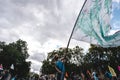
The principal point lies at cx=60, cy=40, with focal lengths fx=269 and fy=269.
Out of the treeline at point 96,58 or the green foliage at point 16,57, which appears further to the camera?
the green foliage at point 16,57

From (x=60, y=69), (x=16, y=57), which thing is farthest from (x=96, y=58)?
(x=60, y=69)

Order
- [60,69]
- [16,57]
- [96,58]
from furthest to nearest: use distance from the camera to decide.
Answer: [16,57] < [96,58] < [60,69]

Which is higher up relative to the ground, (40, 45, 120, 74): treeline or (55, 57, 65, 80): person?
(40, 45, 120, 74): treeline

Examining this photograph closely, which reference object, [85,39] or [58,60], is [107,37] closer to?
[85,39]

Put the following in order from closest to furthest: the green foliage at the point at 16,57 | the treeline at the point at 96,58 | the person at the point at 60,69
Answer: the person at the point at 60,69
the treeline at the point at 96,58
the green foliage at the point at 16,57

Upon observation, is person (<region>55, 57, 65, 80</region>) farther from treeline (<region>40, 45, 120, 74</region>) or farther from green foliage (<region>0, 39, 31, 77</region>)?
green foliage (<region>0, 39, 31, 77</region>)

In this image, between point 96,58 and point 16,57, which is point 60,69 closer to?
point 96,58

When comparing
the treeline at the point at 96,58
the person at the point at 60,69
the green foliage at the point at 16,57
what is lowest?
the person at the point at 60,69

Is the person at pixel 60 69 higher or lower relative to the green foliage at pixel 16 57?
lower

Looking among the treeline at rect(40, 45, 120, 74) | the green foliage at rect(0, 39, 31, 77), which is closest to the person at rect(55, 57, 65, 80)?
the treeline at rect(40, 45, 120, 74)

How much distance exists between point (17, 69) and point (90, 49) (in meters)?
56.6

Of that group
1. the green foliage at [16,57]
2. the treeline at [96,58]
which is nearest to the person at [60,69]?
the treeline at [96,58]

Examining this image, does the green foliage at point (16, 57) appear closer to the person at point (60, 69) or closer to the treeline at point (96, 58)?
the treeline at point (96, 58)

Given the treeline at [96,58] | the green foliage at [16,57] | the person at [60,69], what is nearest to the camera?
the person at [60,69]
